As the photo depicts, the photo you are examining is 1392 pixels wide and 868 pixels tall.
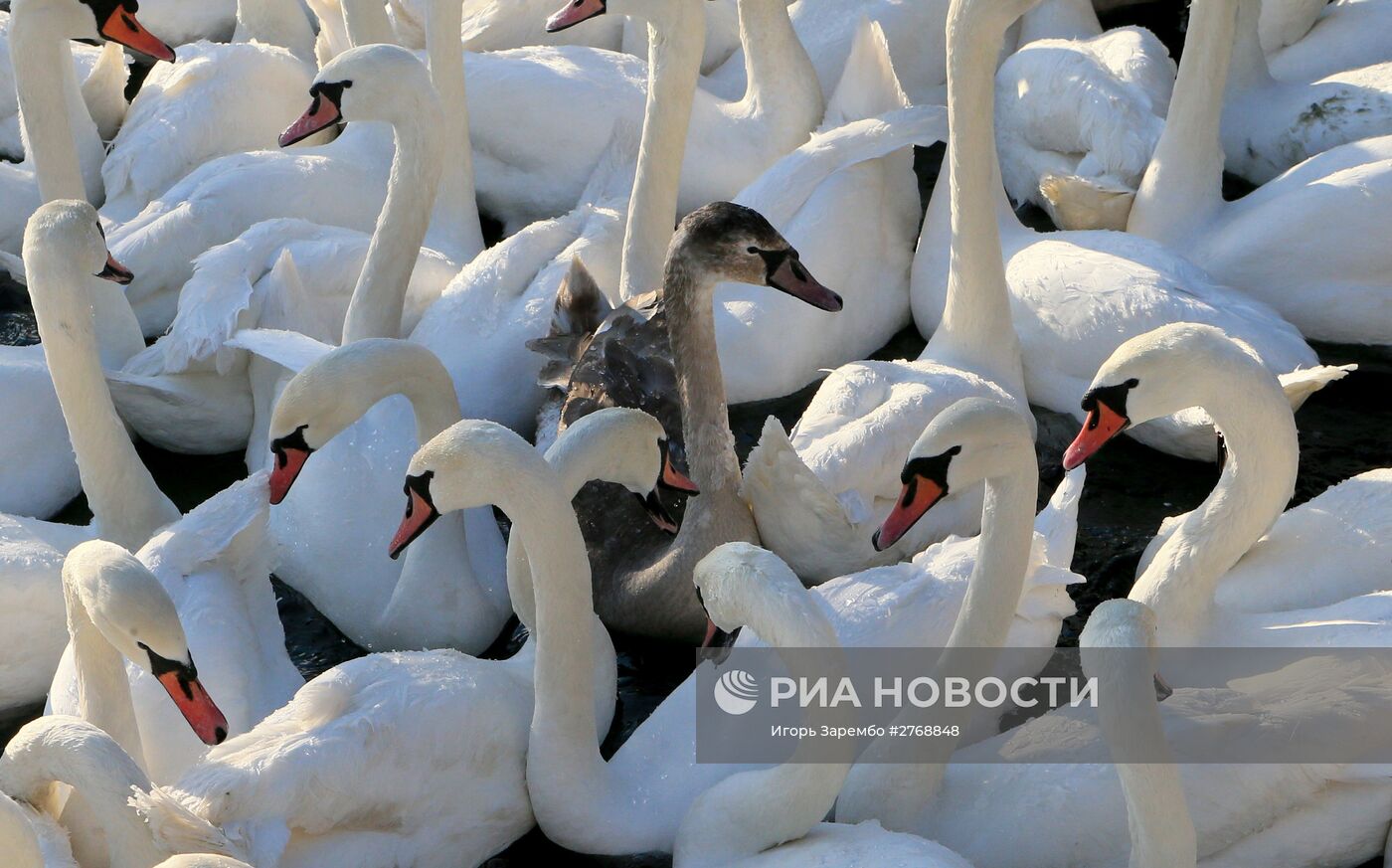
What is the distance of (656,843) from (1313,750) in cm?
162

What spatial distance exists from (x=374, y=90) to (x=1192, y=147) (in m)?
2.95

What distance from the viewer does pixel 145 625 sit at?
165 inches

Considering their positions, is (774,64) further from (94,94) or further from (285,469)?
(94,94)

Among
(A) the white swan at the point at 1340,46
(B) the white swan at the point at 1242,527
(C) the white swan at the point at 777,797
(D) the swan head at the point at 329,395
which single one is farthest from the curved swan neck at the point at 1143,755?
(A) the white swan at the point at 1340,46

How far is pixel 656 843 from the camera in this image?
15.2 feet

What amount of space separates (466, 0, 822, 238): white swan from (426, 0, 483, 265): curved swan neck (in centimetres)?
37

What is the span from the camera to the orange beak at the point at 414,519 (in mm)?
4598

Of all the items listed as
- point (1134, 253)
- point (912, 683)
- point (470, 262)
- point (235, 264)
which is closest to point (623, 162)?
point (470, 262)

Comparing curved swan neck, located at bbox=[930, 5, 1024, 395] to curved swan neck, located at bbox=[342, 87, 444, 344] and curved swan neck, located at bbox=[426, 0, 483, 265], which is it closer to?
curved swan neck, located at bbox=[342, 87, 444, 344]

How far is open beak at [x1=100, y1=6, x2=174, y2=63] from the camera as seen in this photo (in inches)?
252

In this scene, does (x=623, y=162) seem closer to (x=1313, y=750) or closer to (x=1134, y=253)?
(x=1134, y=253)

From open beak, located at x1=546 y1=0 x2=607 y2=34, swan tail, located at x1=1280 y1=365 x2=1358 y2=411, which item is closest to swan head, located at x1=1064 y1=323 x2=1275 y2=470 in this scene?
swan tail, located at x1=1280 y1=365 x2=1358 y2=411

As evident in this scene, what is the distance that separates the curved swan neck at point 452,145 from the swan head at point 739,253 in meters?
1.67

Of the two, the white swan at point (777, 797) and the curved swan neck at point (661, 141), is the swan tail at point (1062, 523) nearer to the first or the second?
the white swan at point (777, 797)
